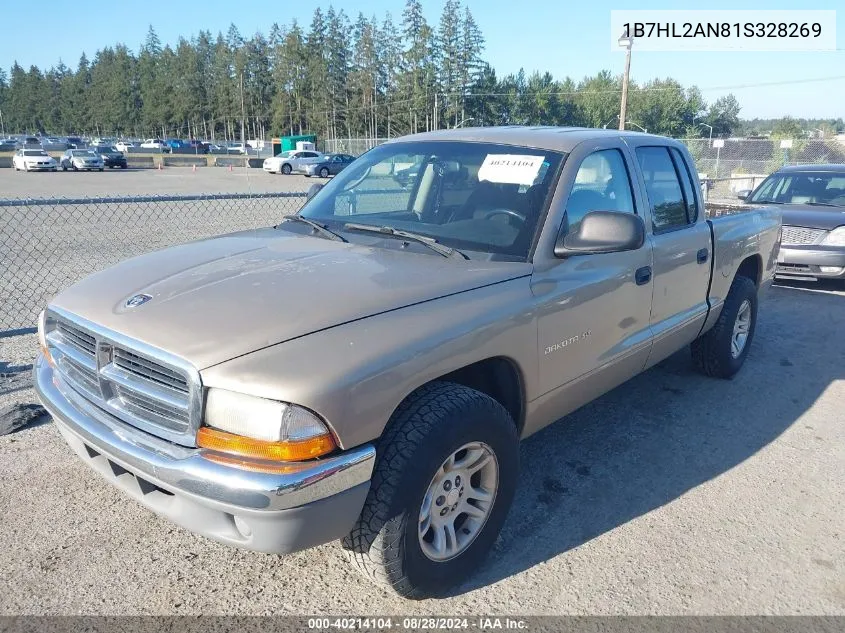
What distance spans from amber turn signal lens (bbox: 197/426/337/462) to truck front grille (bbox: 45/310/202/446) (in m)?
0.06

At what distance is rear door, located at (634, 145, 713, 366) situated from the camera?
383 cm

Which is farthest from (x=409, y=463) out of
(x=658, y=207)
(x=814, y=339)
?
(x=814, y=339)

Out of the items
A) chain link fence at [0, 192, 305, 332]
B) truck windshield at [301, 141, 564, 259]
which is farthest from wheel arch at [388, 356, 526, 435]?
chain link fence at [0, 192, 305, 332]

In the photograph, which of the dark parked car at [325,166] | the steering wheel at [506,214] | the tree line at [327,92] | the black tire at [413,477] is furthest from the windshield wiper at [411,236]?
the tree line at [327,92]

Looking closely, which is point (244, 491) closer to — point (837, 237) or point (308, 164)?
A: point (837, 237)

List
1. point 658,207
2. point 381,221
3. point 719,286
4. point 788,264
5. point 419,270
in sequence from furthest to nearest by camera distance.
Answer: point 788,264 < point 719,286 < point 658,207 < point 381,221 < point 419,270

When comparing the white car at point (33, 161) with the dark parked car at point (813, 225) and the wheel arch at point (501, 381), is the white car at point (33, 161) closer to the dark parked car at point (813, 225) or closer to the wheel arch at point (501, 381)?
the dark parked car at point (813, 225)

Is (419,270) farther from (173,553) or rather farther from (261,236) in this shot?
(173,553)

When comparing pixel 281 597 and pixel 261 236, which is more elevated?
pixel 261 236

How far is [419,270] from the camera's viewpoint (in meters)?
2.79

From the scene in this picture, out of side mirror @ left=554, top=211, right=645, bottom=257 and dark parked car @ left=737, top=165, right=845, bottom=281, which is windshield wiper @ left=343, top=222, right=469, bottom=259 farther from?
dark parked car @ left=737, top=165, right=845, bottom=281

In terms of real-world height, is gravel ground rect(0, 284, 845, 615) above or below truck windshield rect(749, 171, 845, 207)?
below

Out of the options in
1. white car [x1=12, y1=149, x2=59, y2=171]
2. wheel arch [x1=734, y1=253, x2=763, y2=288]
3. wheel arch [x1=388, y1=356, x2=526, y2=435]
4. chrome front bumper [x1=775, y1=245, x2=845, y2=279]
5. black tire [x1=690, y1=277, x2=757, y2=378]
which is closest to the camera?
wheel arch [x1=388, y1=356, x2=526, y2=435]

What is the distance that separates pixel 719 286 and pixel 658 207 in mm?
1050
